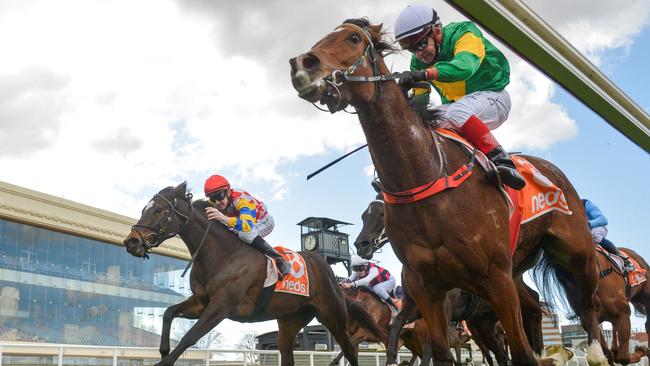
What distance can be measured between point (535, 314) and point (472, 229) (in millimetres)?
2713

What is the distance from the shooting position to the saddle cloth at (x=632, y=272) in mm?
8484

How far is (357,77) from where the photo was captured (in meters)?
3.47

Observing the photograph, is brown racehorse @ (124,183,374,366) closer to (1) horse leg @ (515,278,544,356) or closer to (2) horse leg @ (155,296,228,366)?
(2) horse leg @ (155,296,228,366)

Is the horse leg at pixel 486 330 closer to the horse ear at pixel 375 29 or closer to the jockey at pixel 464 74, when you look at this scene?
the jockey at pixel 464 74

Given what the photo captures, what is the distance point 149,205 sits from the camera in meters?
7.97

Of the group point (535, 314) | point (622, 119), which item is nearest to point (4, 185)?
point (535, 314)

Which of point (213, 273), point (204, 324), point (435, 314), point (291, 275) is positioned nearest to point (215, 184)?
point (213, 273)

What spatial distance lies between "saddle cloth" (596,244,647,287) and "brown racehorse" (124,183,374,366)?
366 cm

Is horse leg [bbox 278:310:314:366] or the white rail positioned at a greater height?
horse leg [bbox 278:310:314:366]

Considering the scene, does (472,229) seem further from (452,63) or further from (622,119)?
(622,119)

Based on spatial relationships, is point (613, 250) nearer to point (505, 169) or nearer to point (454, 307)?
point (454, 307)

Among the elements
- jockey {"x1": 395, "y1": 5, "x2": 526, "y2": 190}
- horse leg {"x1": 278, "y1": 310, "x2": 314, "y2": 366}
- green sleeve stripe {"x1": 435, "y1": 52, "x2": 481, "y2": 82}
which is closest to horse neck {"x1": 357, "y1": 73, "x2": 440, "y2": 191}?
jockey {"x1": 395, "y1": 5, "x2": 526, "y2": 190}

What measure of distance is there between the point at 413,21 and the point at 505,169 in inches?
43.9

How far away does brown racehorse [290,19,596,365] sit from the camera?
3408 millimetres
